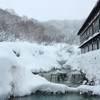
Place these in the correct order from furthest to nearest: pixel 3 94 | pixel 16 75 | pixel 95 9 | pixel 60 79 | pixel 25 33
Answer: pixel 25 33
pixel 95 9
pixel 60 79
pixel 16 75
pixel 3 94

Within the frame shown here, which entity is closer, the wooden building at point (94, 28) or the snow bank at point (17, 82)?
the snow bank at point (17, 82)

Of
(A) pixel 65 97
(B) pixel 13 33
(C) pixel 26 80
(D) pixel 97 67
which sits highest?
(B) pixel 13 33

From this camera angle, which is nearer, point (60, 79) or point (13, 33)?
point (60, 79)

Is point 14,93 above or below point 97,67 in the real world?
below

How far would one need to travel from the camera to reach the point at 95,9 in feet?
65.6

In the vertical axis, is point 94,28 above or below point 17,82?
above

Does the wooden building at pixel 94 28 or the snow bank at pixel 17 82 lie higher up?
the wooden building at pixel 94 28

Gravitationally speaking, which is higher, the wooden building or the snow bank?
the wooden building

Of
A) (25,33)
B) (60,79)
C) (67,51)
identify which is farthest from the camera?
(25,33)

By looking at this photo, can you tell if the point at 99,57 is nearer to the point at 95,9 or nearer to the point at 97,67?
the point at 97,67

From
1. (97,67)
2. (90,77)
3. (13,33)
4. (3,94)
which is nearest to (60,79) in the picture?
(90,77)

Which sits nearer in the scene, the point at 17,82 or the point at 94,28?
the point at 17,82

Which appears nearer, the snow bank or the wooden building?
the snow bank

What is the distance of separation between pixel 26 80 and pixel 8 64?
168 cm
